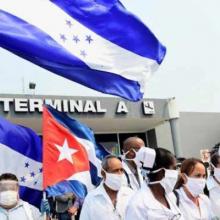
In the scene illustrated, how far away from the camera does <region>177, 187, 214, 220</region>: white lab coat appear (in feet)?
12.9

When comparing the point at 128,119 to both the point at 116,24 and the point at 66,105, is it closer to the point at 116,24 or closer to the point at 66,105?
the point at 66,105

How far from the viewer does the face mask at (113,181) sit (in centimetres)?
401

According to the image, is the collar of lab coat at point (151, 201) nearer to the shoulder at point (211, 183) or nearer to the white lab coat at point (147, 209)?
the white lab coat at point (147, 209)

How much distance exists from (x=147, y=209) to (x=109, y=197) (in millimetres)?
1011

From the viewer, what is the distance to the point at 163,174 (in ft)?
10.4

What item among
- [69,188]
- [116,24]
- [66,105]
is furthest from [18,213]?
[66,105]

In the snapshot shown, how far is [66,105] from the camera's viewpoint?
533 inches

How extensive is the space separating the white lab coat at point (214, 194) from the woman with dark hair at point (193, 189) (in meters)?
0.15

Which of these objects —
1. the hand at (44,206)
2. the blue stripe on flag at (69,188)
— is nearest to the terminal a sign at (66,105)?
the hand at (44,206)

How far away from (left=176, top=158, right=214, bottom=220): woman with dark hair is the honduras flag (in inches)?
65.1

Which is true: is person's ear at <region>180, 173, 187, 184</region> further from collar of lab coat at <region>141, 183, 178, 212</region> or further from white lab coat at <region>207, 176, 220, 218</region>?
collar of lab coat at <region>141, 183, 178, 212</region>

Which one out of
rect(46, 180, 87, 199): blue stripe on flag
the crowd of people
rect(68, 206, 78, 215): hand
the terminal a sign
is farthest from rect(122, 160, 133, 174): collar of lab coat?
the terminal a sign

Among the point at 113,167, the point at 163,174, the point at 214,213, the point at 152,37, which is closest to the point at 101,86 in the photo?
the point at 152,37

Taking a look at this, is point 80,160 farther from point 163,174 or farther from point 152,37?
point 163,174
